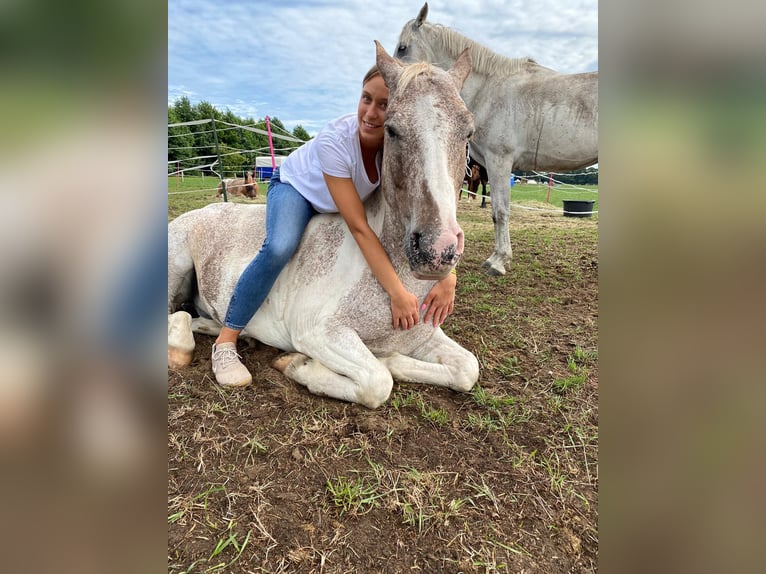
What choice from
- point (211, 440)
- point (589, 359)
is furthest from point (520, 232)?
point (211, 440)

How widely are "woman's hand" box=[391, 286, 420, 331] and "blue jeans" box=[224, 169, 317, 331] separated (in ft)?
2.32

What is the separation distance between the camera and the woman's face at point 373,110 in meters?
2.14

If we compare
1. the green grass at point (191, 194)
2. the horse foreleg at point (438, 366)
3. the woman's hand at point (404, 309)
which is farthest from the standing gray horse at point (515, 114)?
the green grass at point (191, 194)

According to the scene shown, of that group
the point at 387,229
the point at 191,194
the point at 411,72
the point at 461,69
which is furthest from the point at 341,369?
the point at 191,194

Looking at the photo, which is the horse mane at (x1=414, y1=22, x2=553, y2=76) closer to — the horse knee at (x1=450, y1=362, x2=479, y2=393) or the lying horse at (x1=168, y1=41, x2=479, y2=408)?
the lying horse at (x1=168, y1=41, x2=479, y2=408)

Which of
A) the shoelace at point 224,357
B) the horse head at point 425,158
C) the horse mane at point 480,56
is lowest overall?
the shoelace at point 224,357

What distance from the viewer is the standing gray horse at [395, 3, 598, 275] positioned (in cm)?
511

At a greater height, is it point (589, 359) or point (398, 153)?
point (398, 153)

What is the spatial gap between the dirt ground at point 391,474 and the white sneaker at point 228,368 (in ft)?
0.25

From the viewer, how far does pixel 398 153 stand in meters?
1.91

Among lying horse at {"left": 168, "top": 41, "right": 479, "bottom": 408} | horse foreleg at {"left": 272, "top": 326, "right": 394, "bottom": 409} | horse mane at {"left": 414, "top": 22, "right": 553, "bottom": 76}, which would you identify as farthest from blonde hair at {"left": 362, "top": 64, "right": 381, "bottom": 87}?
horse mane at {"left": 414, "top": 22, "right": 553, "bottom": 76}

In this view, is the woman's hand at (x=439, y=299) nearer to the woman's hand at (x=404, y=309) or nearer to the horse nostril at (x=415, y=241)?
the woman's hand at (x=404, y=309)
